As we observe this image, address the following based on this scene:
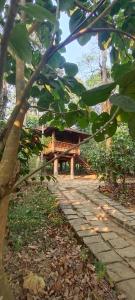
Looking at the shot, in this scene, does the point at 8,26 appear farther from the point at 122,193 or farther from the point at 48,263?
the point at 122,193

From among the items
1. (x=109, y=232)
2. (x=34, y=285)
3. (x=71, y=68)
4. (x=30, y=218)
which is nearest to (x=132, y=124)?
(x=71, y=68)

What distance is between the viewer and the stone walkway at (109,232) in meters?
3.26

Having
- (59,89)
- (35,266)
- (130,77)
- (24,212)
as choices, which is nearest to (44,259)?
(35,266)

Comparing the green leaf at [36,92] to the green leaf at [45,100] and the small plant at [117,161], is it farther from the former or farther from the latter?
the small plant at [117,161]

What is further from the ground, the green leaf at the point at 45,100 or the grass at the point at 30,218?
the green leaf at the point at 45,100

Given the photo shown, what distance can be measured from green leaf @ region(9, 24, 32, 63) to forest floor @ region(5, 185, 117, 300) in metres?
2.80

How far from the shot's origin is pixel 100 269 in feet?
11.2

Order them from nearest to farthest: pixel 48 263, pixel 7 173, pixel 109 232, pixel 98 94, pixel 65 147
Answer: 1. pixel 98 94
2. pixel 7 173
3. pixel 48 263
4. pixel 109 232
5. pixel 65 147

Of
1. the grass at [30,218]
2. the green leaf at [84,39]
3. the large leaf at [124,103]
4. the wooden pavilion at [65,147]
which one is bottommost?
the grass at [30,218]

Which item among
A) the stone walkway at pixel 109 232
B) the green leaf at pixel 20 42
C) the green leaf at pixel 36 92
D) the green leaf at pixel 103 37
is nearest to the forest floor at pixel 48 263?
the stone walkway at pixel 109 232

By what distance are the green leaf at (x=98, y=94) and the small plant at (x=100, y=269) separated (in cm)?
Result: 295

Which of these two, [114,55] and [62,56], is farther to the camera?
[114,55]

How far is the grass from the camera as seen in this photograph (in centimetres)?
484

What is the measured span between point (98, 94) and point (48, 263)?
3614 mm
